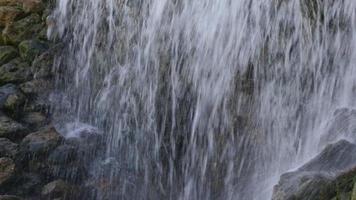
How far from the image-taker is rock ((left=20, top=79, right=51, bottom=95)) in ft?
31.8

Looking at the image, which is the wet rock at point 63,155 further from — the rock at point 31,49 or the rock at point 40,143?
the rock at point 31,49

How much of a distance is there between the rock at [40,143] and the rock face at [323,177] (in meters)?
4.08

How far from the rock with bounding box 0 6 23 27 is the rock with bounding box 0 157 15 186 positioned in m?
3.32

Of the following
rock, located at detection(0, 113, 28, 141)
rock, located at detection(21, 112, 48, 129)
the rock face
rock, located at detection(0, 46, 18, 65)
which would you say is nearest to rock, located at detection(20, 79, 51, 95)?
rock, located at detection(21, 112, 48, 129)

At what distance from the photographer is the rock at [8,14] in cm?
1067

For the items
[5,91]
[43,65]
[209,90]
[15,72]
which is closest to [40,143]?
[5,91]

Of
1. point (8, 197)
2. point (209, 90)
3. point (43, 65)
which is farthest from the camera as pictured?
point (43, 65)

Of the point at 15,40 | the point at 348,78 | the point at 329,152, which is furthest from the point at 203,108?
the point at 15,40

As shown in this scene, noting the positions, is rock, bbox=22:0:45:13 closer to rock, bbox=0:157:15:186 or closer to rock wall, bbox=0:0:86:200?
rock wall, bbox=0:0:86:200

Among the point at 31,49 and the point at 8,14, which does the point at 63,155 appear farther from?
the point at 8,14

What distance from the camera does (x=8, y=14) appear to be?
422 inches

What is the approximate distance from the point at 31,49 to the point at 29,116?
1.49 m

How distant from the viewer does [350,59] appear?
771 centimetres

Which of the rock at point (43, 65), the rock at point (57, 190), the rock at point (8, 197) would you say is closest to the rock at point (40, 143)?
the rock at point (57, 190)
